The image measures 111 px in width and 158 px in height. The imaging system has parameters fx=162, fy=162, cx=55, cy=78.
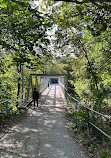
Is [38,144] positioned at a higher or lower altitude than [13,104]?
lower

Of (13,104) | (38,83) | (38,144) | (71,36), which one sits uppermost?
(71,36)

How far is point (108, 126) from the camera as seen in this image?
476 centimetres

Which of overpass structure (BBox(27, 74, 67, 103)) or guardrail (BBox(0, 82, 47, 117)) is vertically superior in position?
overpass structure (BBox(27, 74, 67, 103))

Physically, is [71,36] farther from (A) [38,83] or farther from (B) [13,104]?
(A) [38,83]

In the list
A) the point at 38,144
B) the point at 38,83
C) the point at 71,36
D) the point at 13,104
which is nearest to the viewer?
the point at 38,144

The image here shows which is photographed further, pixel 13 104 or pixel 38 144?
pixel 13 104

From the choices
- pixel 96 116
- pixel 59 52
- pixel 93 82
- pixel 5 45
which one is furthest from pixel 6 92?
pixel 96 116

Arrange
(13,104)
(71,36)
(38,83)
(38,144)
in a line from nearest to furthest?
(38,144) < (71,36) < (13,104) < (38,83)

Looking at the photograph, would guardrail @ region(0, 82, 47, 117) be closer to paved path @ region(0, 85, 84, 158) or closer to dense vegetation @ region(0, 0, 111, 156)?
dense vegetation @ region(0, 0, 111, 156)

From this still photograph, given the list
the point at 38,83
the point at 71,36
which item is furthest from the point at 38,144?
the point at 38,83

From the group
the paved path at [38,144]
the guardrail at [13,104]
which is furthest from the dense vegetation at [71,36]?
the paved path at [38,144]

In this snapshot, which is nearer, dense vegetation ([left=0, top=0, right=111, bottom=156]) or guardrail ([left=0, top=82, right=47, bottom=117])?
dense vegetation ([left=0, top=0, right=111, bottom=156])

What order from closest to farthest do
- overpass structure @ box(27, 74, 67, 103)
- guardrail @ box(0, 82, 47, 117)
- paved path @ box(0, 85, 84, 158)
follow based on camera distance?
paved path @ box(0, 85, 84, 158) → guardrail @ box(0, 82, 47, 117) → overpass structure @ box(27, 74, 67, 103)

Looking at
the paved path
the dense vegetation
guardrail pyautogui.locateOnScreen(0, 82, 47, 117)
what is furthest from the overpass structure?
the paved path
